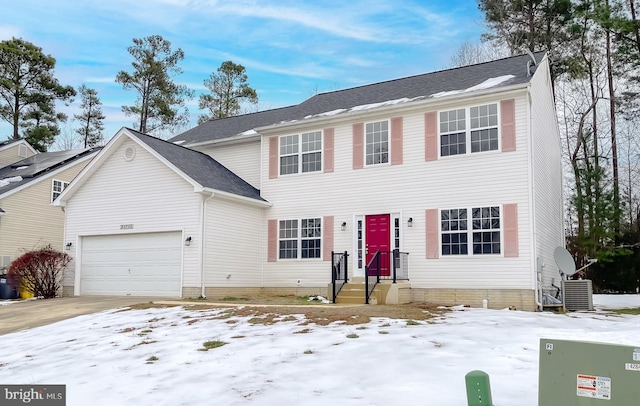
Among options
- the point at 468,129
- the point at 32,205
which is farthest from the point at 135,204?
the point at 468,129

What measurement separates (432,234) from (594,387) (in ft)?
36.5

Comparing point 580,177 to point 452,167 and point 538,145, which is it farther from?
point 452,167

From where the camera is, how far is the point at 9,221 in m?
21.4

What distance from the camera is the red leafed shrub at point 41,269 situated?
1702 centimetres

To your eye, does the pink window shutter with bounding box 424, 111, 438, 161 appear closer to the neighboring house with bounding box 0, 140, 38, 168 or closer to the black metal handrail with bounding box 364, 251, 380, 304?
the black metal handrail with bounding box 364, 251, 380, 304

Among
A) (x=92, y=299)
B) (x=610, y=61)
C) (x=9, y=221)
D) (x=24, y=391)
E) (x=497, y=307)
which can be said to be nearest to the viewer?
(x=24, y=391)

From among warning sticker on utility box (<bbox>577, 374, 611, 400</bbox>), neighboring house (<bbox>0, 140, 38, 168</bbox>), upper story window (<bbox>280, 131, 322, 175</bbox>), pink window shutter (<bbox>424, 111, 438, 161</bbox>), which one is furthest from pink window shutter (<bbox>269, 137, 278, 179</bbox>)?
neighboring house (<bbox>0, 140, 38, 168</bbox>)

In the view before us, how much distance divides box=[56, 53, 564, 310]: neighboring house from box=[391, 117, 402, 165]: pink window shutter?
0.03 meters

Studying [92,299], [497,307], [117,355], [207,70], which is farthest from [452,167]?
[207,70]

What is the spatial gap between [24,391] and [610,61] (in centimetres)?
2721

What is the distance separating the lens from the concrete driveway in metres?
12.2

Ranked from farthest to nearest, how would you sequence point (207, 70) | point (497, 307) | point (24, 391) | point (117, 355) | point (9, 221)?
point (207, 70) < point (9, 221) < point (497, 307) < point (117, 355) < point (24, 391)

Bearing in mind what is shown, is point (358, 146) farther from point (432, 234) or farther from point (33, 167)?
point (33, 167)

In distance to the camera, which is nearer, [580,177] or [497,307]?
[497,307]
